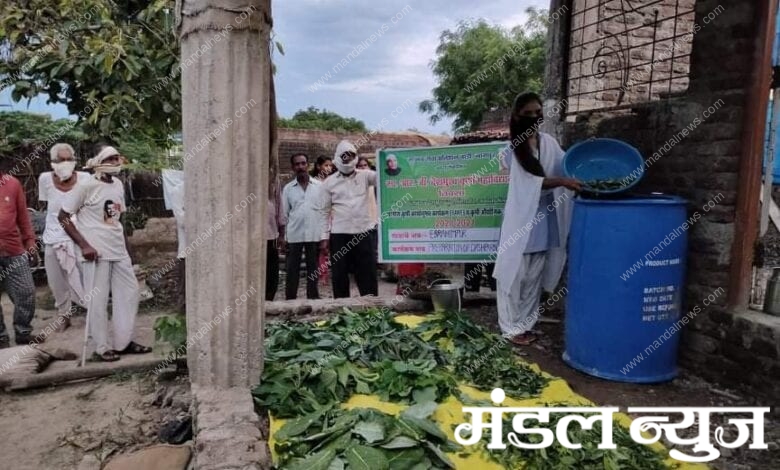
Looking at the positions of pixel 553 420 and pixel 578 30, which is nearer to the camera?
pixel 553 420

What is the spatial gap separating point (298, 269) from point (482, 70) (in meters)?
15.0

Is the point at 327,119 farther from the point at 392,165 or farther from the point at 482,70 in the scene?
the point at 392,165

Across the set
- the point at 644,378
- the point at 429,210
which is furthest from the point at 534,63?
the point at 644,378

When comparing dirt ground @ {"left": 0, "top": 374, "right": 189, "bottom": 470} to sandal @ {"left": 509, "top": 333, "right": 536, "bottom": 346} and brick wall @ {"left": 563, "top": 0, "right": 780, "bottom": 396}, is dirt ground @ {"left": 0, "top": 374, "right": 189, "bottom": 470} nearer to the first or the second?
sandal @ {"left": 509, "top": 333, "right": 536, "bottom": 346}

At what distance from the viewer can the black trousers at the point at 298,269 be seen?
6.36 meters

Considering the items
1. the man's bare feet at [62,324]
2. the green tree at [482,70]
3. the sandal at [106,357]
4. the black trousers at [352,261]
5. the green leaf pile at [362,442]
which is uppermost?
the green tree at [482,70]

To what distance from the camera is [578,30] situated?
5324 mm

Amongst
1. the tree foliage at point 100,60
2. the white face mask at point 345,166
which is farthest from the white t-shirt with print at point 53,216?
the white face mask at point 345,166

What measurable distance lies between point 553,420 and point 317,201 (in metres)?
4.22

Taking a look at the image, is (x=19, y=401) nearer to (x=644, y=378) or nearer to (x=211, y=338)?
(x=211, y=338)

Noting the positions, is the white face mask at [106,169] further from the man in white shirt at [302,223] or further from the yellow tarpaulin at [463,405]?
the yellow tarpaulin at [463,405]

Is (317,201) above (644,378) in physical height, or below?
above

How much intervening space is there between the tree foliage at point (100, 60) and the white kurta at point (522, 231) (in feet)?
9.08

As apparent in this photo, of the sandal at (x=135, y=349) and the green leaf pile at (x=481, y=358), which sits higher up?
the green leaf pile at (x=481, y=358)
